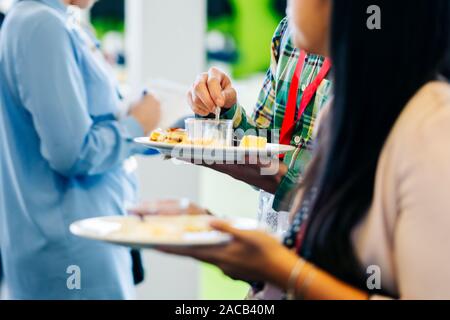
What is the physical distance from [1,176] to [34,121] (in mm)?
254

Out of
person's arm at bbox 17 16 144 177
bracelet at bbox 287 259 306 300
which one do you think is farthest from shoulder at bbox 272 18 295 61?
bracelet at bbox 287 259 306 300

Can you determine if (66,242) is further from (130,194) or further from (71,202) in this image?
(130,194)

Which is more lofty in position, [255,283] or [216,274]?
[255,283]

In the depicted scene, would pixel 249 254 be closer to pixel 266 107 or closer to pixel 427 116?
pixel 427 116

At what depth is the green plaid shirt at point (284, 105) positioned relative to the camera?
175cm

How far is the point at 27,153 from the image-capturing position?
239 centimetres

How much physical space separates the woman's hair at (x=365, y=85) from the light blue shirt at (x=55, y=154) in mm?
1360

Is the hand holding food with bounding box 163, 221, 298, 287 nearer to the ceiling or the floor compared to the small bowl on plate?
nearer to the floor

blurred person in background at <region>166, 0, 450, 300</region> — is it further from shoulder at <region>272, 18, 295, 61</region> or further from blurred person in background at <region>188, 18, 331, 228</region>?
shoulder at <region>272, 18, 295, 61</region>

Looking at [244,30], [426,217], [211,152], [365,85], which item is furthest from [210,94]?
[244,30]

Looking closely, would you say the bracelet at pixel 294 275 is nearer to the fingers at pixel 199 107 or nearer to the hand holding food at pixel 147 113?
the fingers at pixel 199 107

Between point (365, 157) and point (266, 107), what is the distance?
0.92 metres

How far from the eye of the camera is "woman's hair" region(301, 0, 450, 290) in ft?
3.51
